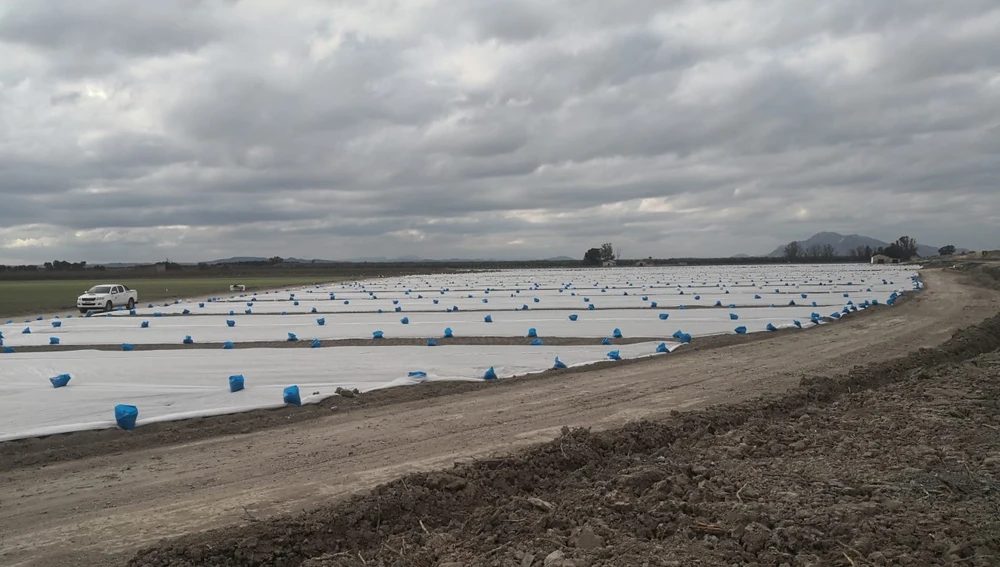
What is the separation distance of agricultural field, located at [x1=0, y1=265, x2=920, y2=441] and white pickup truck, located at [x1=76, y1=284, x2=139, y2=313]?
1.51 metres

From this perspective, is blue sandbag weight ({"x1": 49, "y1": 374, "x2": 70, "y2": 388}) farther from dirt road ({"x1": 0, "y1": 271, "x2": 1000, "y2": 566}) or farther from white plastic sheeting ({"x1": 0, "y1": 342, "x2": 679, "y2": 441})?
dirt road ({"x1": 0, "y1": 271, "x2": 1000, "y2": 566})

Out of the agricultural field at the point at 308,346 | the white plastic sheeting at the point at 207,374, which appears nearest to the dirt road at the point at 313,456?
the white plastic sheeting at the point at 207,374

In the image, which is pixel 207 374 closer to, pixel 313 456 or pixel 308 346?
pixel 308 346

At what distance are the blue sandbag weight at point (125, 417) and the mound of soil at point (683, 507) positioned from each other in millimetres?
4088

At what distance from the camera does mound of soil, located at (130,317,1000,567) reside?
3.94 meters

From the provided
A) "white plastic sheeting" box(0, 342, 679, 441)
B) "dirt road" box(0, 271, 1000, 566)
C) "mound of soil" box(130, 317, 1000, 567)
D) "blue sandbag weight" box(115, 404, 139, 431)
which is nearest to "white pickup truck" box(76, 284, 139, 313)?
"white plastic sheeting" box(0, 342, 679, 441)

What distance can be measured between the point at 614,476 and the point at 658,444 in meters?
1.18

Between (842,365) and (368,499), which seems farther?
Result: (842,365)

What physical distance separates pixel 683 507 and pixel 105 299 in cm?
3195

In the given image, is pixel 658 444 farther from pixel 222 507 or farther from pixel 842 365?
pixel 842 365

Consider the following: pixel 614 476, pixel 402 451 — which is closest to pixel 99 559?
pixel 402 451

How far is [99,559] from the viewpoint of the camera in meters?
4.32

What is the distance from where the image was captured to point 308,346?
52.2 ft

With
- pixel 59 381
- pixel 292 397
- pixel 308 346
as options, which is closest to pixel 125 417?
pixel 292 397
